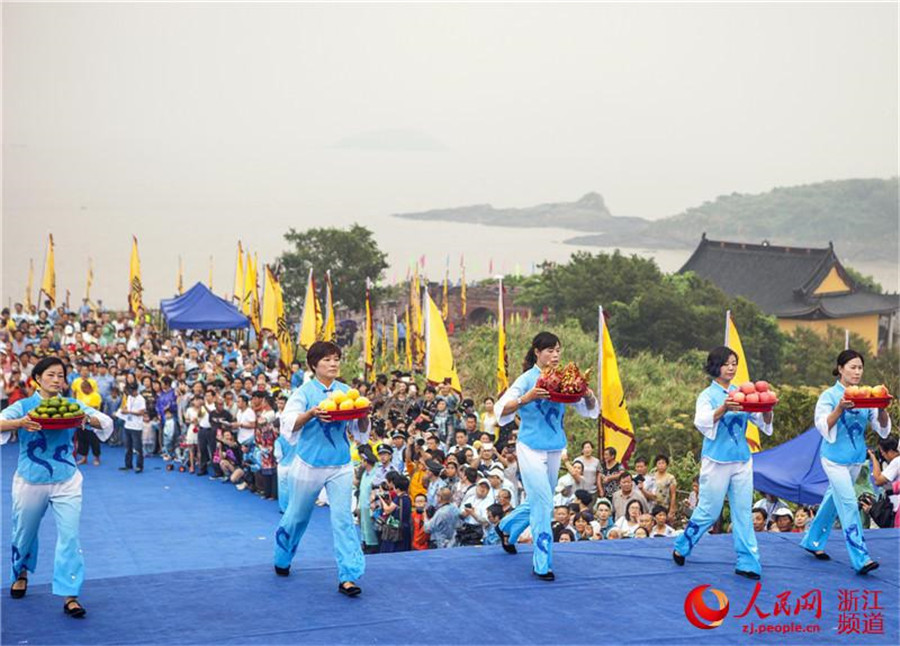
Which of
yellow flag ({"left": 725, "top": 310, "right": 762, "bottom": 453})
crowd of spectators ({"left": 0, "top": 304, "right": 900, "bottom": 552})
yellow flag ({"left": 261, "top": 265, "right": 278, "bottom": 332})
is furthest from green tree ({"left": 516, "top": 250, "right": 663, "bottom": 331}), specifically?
yellow flag ({"left": 725, "top": 310, "right": 762, "bottom": 453})

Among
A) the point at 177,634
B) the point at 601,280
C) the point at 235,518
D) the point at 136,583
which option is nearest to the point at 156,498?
the point at 235,518

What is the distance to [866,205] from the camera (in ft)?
251

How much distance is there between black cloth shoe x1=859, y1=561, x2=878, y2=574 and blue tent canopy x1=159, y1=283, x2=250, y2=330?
1604 cm

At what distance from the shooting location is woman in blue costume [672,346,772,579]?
759 cm

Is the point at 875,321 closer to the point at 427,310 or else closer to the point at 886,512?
the point at 427,310

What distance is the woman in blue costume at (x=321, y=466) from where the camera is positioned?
7031 millimetres

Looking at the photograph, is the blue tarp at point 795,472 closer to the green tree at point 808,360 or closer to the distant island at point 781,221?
the green tree at point 808,360

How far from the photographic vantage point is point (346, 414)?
22.9ft

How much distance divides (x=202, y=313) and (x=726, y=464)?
1599 centimetres

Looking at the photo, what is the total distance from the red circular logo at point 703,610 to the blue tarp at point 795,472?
3.43 metres

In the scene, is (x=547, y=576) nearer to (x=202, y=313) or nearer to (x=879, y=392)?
(x=879, y=392)

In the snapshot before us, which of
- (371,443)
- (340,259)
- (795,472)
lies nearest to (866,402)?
(795,472)

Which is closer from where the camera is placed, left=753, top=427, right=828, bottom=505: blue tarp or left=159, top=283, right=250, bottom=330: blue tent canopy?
left=753, top=427, right=828, bottom=505: blue tarp

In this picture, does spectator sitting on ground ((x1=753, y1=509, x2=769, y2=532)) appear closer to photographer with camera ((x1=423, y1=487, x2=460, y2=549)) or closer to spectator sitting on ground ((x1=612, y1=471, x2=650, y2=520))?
spectator sitting on ground ((x1=612, y1=471, x2=650, y2=520))
